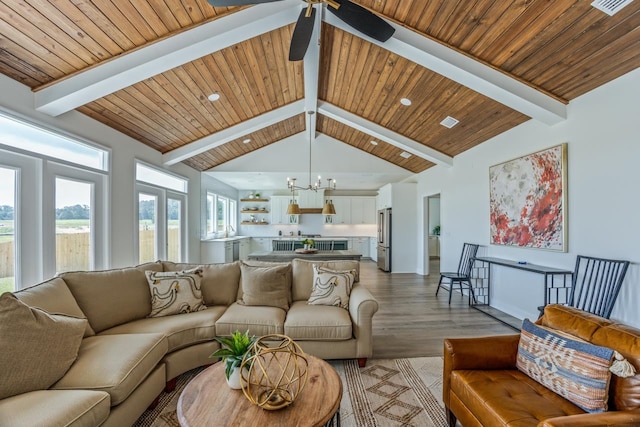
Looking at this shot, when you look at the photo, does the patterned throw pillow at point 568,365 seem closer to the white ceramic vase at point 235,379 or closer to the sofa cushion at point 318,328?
the sofa cushion at point 318,328

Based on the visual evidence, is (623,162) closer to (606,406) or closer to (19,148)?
(606,406)

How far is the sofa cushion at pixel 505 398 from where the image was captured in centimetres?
145

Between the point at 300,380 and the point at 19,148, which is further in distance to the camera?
the point at 19,148

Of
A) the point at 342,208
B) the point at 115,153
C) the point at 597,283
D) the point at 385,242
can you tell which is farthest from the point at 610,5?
the point at 342,208

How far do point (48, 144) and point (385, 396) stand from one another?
3.88 m

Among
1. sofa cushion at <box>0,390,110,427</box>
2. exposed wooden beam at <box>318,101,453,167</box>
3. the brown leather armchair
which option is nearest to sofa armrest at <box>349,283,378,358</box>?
the brown leather armchair

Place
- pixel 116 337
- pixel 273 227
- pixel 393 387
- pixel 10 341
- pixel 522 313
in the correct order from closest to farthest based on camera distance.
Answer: pixel 10 341
pixel 116 337
pixel 393 387
pixel 522 313
pixel 273 227

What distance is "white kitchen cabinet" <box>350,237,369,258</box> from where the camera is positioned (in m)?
10.1

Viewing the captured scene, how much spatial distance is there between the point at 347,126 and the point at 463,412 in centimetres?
532

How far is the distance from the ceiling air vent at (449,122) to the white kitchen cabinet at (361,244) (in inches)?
228

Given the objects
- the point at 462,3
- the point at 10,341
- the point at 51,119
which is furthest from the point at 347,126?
the point at 10,341

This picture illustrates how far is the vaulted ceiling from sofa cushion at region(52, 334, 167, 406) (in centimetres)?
229

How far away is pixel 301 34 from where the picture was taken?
2.40 meters

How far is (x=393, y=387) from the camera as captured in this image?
8.18ft
